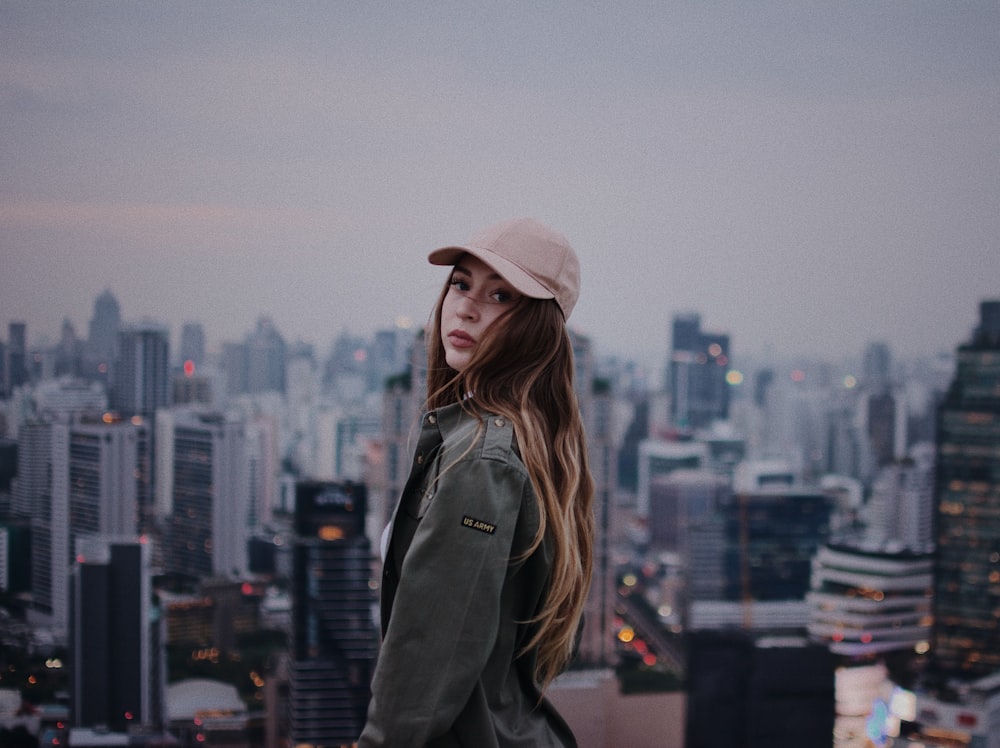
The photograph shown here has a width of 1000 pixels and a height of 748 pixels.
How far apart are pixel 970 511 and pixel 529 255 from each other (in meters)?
4.73

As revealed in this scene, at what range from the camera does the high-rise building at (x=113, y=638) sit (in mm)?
3977

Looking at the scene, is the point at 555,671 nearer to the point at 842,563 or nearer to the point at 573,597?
the point at 573,597

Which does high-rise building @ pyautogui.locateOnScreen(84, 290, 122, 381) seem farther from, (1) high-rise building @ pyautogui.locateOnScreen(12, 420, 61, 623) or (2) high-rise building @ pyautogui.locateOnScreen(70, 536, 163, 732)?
(2) high-rise building @ pyautogui.locateOnScreen(70, 536, 163, 732)

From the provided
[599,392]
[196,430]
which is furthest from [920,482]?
[196,430]

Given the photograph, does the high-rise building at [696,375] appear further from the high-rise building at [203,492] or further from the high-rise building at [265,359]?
the high-rise building at [203,492]

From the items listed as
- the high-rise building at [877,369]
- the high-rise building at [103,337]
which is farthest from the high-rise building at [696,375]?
the high-rise building at [103,337]

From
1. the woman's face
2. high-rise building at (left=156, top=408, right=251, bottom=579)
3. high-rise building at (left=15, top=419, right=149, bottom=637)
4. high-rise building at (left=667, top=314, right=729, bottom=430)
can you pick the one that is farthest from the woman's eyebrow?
high-rise building at (left=667, top=314, right=729, bottom=430)

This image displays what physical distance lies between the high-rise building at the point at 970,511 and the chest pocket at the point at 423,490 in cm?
470

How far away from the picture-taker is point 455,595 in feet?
1.92

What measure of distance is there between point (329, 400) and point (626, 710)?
8.42 feet

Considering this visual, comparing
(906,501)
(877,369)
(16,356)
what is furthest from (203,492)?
(906,501)

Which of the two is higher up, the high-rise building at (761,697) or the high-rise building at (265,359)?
the high-rise building at (265,359)

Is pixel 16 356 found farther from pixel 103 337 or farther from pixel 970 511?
pixel 970 511

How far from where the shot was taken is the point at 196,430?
525 cm
